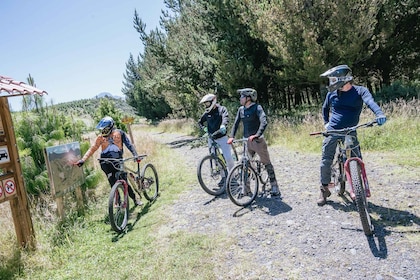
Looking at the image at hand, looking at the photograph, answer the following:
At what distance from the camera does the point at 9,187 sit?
4.46m

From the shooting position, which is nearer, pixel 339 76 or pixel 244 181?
pixel 339 76

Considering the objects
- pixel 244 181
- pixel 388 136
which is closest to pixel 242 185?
pixel 244 181

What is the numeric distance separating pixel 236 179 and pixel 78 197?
142 inches

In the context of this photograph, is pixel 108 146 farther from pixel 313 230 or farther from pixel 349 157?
pixel 349 157

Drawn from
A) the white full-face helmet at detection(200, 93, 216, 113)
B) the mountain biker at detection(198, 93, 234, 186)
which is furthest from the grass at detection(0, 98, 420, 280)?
the white full-face helmet at detection(200, 93, 216, 113)

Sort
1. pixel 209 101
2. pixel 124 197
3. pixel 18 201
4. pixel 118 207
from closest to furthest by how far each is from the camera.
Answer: pixel 18 201
pixel 118 207
pixel 124 197
pixel 209 101

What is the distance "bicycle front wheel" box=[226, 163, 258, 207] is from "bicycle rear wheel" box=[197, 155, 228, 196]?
3.02 feet

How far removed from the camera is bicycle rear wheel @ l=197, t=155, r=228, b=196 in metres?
6.00

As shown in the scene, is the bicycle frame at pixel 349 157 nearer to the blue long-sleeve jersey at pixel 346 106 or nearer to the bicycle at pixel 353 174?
the bicycle at pixel 353 174

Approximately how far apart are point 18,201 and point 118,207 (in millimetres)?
1555

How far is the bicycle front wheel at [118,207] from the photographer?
193 inches

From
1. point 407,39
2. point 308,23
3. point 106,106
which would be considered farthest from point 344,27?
point 106,106

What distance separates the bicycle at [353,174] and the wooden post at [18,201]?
4.57 metres

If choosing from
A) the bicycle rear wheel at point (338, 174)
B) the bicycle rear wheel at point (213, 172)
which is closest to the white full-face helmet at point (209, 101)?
the bicycle rear wheel at point (213, 172)
